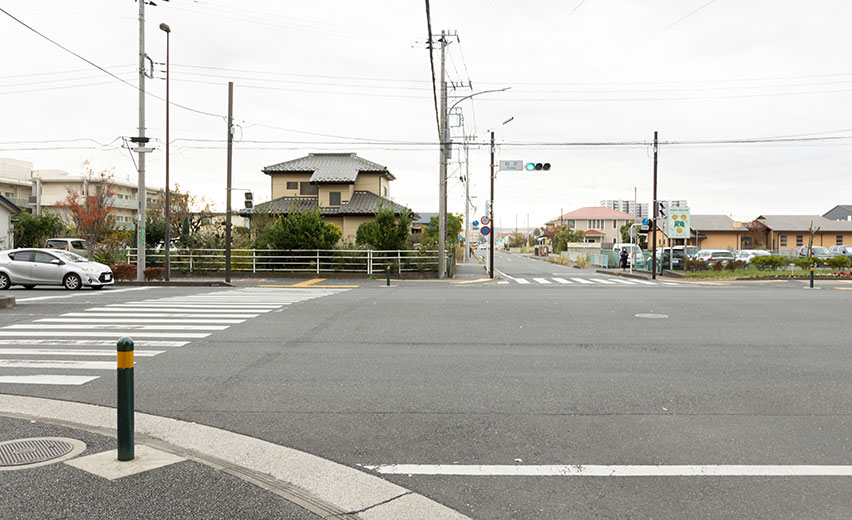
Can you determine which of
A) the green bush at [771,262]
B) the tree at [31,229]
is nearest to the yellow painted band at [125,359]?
the green bush at [771,262]

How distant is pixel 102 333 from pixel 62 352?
6.09ft

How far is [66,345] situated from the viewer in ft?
34.7

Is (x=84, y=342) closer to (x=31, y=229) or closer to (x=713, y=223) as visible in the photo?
(x=31, y=229)

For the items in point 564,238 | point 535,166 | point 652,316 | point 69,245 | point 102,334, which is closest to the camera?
point 102,334

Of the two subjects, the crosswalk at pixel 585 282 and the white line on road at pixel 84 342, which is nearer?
the white line on road at pixel 84 342

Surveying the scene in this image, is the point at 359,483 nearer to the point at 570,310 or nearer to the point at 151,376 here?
the point at 151,376

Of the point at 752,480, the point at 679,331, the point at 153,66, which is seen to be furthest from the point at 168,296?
the point at 752,480

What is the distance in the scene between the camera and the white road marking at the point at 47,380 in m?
7.96

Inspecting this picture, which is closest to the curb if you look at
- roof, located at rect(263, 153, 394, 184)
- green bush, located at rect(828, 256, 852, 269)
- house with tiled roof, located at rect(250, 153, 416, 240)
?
green bush, located at rect(828, 256, 852, 269)

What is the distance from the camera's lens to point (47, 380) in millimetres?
8109

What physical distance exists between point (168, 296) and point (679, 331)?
14.9 metres

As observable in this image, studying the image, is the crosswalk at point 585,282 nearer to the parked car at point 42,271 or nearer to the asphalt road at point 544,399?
the asphalt road at point 544,399

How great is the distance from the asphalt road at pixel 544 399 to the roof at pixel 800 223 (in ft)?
238

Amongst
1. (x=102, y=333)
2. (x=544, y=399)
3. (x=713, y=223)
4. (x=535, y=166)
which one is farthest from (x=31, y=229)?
(x=713, y=223)
